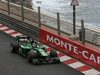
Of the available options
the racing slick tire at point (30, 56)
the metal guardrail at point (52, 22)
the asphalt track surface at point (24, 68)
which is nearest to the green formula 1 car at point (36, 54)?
the racing slick tire at point (30, 56)

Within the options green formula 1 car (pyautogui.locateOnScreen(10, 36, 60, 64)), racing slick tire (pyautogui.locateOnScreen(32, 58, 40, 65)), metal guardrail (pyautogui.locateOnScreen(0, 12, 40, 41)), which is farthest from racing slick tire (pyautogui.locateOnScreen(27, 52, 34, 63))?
metal guardrail (pyautogui.locateOnScreen(0, 12, 40, 41))

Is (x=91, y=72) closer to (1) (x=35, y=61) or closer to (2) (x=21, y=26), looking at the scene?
(1) (x=35, y=61)

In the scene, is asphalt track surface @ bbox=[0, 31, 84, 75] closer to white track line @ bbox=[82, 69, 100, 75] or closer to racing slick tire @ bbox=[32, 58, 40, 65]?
racing slick tire @ bbox=[32, 58, 40, 65]


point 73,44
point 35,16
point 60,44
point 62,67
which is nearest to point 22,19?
point 35,16

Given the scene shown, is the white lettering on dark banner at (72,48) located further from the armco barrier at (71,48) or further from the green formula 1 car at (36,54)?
the green formula 1 car at (36,54)

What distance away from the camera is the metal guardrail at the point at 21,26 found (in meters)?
14.5

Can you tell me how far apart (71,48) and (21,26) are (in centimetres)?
511

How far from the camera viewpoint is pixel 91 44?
1088cm

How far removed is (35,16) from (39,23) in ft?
1.74

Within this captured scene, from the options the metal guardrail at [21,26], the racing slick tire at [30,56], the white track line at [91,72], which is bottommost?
the white track line at [91,72]

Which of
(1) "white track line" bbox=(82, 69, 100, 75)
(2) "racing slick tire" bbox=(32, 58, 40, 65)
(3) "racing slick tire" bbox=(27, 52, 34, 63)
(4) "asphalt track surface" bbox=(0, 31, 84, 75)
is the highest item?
(3) "racing slick tire" bbox=(27, 52, 34, 63)

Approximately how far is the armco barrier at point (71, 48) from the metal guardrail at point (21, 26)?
662 millimetres

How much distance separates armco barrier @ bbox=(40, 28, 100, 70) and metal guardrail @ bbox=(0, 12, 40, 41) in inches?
26.1

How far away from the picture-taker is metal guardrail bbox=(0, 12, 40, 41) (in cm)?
1453
